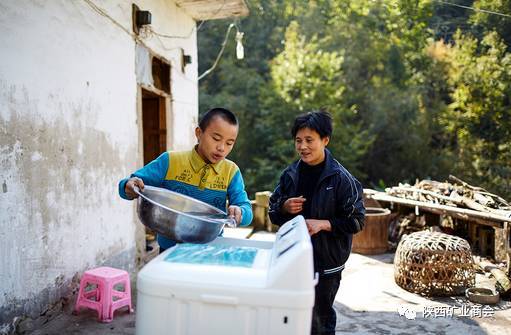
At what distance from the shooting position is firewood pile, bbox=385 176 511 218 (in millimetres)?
5930

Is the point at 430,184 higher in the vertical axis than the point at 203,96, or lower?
lower

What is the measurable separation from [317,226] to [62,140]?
8.19 feet

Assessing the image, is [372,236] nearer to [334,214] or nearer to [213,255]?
[334,214]

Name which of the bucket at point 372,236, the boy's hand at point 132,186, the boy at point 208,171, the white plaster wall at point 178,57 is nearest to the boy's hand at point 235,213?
the boy at point 208,171

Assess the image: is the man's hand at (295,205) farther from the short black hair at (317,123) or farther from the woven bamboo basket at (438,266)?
the woven bamboo basket at (438,266)

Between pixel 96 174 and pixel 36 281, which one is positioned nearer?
pixel 36 281

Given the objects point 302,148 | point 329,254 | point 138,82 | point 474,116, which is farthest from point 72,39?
point 474,116

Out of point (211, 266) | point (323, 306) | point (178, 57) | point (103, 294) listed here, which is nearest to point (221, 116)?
point (211, 266)

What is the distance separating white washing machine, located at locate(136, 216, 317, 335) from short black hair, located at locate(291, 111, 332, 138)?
2.83 ft

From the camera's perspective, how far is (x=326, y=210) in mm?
2412

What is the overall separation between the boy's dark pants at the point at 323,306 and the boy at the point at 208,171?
0.60m

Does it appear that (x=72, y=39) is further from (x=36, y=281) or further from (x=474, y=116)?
(x=474, y=116)

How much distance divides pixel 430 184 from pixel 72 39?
6.31 meters

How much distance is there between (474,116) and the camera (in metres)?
15.8
